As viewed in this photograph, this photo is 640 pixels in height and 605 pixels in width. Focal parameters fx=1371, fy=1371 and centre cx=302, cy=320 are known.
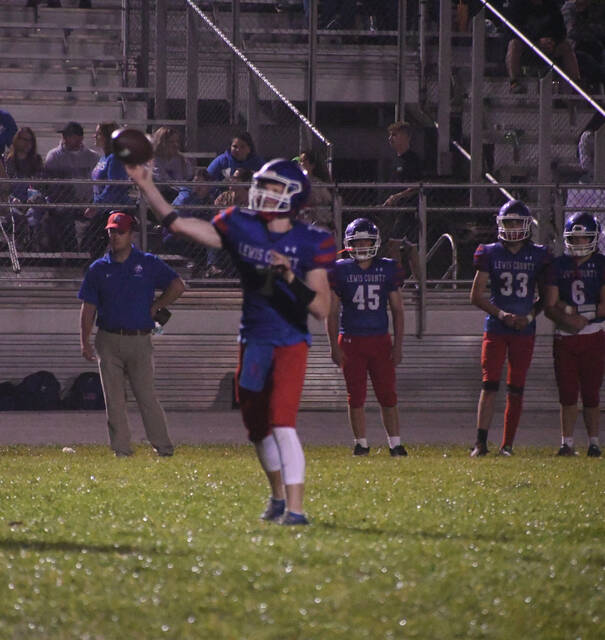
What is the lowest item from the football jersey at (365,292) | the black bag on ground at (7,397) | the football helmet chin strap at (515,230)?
the black bag on ground at (7,397)

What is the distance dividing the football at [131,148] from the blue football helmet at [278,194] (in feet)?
1.85

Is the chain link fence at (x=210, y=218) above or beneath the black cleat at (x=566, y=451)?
above

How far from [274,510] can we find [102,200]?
8066 millimetres

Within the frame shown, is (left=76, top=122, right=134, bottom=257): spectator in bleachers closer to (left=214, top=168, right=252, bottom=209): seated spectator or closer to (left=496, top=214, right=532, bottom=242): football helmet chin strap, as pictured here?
(left=214, top=168, right=252, bottom=209): seated spectator

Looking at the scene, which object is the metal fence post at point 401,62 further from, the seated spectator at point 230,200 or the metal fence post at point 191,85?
the seated spectator at point 230,200

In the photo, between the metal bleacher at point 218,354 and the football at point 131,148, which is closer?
the football at point 131,148

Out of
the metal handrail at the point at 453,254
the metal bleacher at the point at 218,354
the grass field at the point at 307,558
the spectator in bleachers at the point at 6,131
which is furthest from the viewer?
the spectator in bleachers at the point at 6,131

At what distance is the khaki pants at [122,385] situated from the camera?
441 inches

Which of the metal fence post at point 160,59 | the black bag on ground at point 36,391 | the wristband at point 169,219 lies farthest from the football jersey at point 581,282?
the metal fence post at point 160,59

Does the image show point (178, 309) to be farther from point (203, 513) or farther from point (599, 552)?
point (599, 552)

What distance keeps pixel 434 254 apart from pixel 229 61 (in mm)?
5259

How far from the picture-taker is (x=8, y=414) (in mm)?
14508

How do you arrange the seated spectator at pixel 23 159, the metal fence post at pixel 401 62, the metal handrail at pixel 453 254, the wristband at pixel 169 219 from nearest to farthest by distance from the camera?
1. the wristband at pixel 169 219
2. the metal handrail at pixel 453 254
3. the seated spectator at pixel 23 159
4. the metal fence post at pixel 401 62

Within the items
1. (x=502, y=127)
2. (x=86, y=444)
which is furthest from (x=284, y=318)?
(x=502, y=127)
